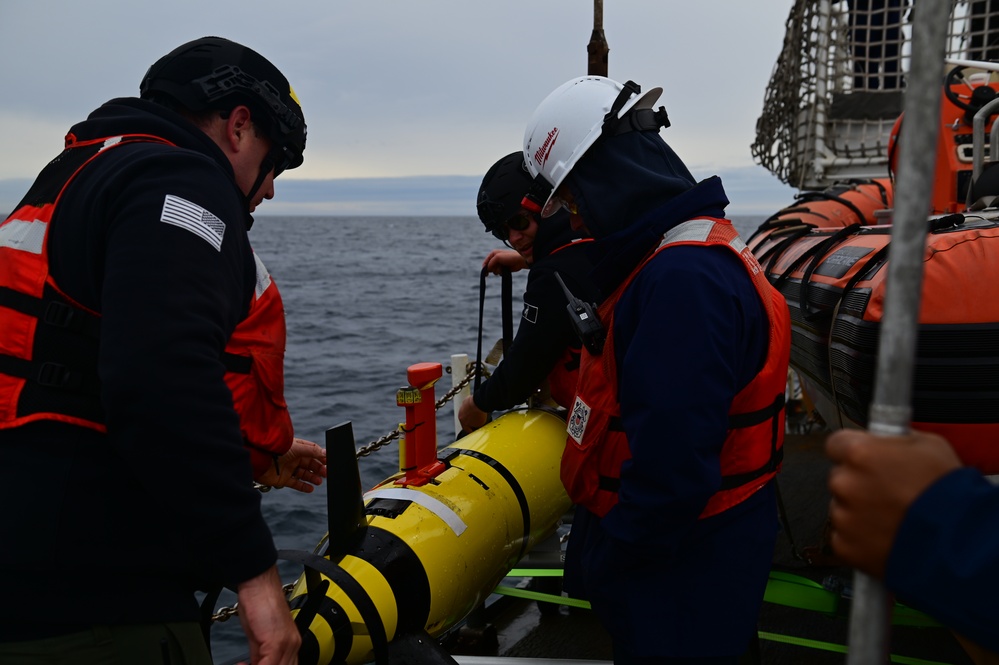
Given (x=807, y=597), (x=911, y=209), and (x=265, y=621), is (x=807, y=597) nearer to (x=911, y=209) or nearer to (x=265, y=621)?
(x=265, y=621)

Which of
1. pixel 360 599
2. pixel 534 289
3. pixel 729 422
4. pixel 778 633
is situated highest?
pixel 534 289

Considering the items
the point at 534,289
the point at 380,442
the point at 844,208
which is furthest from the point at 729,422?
the point at 844,208

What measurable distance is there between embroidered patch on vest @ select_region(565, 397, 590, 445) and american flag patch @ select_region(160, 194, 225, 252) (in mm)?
1154

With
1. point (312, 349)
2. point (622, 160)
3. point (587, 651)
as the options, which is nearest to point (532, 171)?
point (622, 160)

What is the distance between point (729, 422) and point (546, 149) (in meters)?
1.01

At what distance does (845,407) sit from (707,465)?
1425 millimetres

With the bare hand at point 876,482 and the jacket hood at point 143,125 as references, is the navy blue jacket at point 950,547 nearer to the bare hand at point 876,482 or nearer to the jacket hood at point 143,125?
the bare hand at point 876,482

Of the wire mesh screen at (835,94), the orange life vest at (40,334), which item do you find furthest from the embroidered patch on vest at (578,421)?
the wire mesh screen at (835,94)

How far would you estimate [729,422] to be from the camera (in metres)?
2.28

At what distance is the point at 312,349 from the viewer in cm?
2159

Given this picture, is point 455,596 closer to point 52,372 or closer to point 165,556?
point 165,556

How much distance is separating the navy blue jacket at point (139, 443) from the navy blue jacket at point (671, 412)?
3.10 feet

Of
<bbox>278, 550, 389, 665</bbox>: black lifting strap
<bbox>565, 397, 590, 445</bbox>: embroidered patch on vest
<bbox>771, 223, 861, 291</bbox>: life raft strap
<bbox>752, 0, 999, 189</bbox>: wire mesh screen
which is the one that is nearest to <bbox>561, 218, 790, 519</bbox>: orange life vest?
<bbox>565, 397, 590, 445</bbox>: embroidered patch on vest

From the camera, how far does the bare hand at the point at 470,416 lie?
14.7 ft
